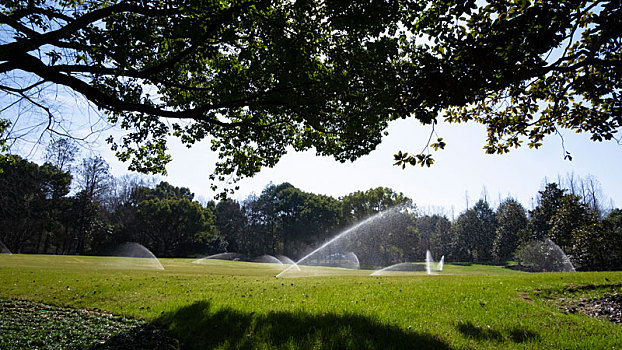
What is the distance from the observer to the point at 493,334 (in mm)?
5672

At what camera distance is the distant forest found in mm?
34106

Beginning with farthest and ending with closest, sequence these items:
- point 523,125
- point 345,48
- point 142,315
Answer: point 345,48, point 142,315, point 523,125

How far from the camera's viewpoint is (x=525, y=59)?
5.38 m

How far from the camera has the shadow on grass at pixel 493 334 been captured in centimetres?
544

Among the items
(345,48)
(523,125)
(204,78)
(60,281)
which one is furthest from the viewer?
(60,281)

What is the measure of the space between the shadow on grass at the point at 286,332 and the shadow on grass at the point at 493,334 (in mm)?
868

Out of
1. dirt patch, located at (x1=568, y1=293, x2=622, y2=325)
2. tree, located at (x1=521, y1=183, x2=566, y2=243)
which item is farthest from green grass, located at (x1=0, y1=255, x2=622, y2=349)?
tree, located at (x1=521, y1=183, x2=566, y2=243)

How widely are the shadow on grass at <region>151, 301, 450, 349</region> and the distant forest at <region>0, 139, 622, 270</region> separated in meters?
29.6

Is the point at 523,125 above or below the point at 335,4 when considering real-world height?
below

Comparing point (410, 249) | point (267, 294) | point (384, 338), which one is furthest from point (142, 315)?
point (410, 249)

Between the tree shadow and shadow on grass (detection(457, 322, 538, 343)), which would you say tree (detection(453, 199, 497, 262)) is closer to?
shadow on grass (detection(457, 322, 538, 343))

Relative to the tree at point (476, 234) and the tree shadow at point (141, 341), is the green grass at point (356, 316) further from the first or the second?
the tree at point (476, 234)

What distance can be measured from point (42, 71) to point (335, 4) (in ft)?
23.8

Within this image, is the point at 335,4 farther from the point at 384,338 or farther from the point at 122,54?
the point at 384,338
